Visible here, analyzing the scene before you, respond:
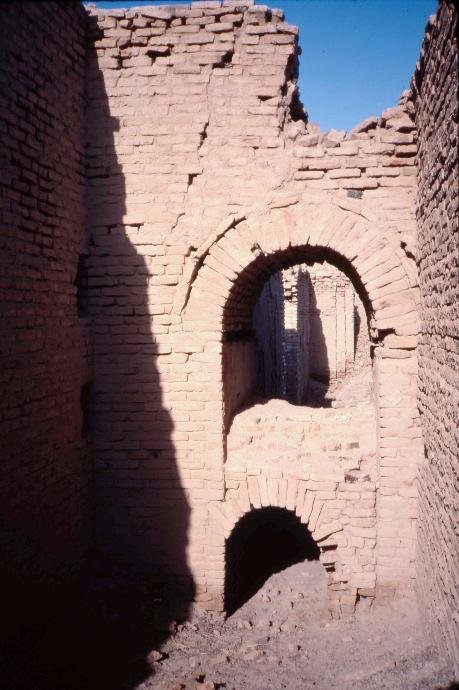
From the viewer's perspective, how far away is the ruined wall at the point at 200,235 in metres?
→ 4.65

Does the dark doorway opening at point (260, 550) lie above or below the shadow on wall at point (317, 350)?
below

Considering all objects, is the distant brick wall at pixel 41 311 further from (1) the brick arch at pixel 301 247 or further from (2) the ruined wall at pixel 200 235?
(1) the brick arch at pixel 301 247

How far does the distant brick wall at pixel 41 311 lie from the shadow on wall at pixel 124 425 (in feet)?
0.63

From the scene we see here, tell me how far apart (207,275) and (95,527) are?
2.85 meters

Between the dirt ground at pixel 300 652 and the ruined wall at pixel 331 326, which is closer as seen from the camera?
the dirt ground at pixel 300 652

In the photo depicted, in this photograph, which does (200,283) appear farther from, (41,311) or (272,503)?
(272,503)

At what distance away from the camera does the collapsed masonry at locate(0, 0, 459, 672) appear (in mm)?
4551

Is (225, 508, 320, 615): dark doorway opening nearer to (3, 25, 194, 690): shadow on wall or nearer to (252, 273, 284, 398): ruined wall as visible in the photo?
(3, 25, 194, 690): shadow on wall

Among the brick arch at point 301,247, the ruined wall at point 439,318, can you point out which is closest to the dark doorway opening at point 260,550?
the ruined wall at point 439,318

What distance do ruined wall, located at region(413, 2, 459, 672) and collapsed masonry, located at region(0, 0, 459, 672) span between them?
0.37ft

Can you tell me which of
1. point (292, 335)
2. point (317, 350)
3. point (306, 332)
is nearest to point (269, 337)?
point (292, 335)

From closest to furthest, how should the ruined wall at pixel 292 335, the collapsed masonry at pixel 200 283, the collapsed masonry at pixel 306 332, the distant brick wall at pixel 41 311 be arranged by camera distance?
the distant brick wall at pixel 41 311 → the collapsed masonry at pixel 200 283 → the collapsed masonry at pixel 306 332 → the ruined wall at pixel 292 335

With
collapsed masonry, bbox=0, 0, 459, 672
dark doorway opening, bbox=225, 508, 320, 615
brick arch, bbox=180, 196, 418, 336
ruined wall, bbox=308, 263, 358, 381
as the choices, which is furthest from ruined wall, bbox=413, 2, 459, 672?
ruined wall, bbox=308, 263, 358, 381

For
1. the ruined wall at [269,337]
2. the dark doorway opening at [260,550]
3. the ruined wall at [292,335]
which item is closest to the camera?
the dark doorway opening at [260,550]
